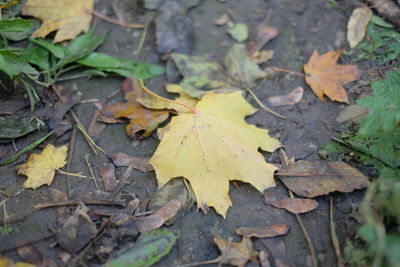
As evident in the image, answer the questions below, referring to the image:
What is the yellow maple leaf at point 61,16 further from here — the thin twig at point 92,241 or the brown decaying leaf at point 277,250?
the brown decaying leaf at point 277,250

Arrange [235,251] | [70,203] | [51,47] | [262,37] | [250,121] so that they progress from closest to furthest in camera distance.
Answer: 1. [235,251]
2. [70,203]
3. [250,121]
4. [51,47]
5. [262,37]

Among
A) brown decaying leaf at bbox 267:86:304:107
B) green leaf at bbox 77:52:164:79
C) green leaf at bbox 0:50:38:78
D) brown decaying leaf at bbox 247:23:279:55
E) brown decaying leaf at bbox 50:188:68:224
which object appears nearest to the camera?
brown decaying leaf at bbox 50:188:68:224

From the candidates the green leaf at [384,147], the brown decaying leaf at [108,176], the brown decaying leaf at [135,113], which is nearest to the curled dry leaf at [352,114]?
the green leaf at [384,147]

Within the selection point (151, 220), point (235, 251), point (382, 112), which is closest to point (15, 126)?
point (151, 220)

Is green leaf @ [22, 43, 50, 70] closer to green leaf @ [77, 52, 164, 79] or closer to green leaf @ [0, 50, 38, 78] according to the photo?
green leaf @ [77, 52, 164, 79]

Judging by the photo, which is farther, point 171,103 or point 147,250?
point 171,103

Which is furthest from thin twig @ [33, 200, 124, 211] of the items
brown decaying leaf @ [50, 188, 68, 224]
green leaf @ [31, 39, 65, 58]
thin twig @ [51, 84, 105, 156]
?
green leaf @ [31, 39, 65, 58]

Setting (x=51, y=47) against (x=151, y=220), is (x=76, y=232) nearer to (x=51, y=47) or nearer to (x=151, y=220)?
(x=151, y=220)
